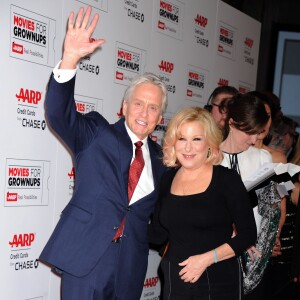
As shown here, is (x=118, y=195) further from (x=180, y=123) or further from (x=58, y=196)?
(x=58, y=196)

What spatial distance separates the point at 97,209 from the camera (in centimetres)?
296

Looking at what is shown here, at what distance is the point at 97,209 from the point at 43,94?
0.92 meters

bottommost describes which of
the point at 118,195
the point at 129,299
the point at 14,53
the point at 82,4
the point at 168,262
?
the point at 129,299

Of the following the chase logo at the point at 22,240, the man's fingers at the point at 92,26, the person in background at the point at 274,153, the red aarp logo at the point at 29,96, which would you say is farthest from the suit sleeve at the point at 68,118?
the person in background at the point at 274,153

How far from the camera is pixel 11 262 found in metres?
3.36

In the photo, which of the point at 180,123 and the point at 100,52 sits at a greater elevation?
the point at 100,52

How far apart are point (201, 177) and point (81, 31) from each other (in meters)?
0.94

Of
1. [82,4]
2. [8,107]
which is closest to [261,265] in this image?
[8,107]

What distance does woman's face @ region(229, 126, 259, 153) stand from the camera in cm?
351

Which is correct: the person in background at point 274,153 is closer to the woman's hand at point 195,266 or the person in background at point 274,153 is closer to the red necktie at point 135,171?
the red necktie at point 135,171

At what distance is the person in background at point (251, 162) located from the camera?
11.4ft

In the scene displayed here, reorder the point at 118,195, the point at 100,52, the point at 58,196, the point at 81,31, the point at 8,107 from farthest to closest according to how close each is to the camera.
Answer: the point at 100,52, the point at 58,196, the point at 8,107, the point at 118,195, the point at 81,31

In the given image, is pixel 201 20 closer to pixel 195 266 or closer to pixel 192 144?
pixel 192 144

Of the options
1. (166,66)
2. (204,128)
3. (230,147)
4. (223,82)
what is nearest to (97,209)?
(204,128)
